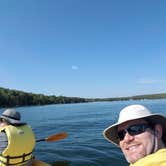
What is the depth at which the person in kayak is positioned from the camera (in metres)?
5.91

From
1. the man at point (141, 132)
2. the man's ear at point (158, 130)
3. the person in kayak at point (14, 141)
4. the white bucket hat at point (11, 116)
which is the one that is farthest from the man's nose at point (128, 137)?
the white bucket hat at point (11, 116)

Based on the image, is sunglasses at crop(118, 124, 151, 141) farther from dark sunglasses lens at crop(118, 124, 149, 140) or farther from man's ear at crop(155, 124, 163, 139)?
man's ear at crop(155, 124, 163, 139)

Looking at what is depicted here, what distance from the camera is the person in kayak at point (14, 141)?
233 inches

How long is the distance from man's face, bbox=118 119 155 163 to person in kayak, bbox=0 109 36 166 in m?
3.09

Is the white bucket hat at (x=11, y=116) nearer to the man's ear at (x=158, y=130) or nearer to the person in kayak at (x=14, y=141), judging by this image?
the person in kayak at (x=14, y=141)

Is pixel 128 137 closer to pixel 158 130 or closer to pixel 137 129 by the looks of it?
pixel 137 129

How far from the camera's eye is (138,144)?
341cm

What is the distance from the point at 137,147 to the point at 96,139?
1631 cm

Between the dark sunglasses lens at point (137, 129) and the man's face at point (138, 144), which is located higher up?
the dark sunglasses lens at point (137, 129)

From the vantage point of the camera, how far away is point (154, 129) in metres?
3.53

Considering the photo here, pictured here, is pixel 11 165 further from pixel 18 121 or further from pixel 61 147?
pixel 61 147

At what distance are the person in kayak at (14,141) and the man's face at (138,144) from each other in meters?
3.09

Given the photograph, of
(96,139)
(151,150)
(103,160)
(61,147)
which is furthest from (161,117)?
(96,139)

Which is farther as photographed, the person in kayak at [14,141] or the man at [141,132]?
the person in kayak at [14,141]
